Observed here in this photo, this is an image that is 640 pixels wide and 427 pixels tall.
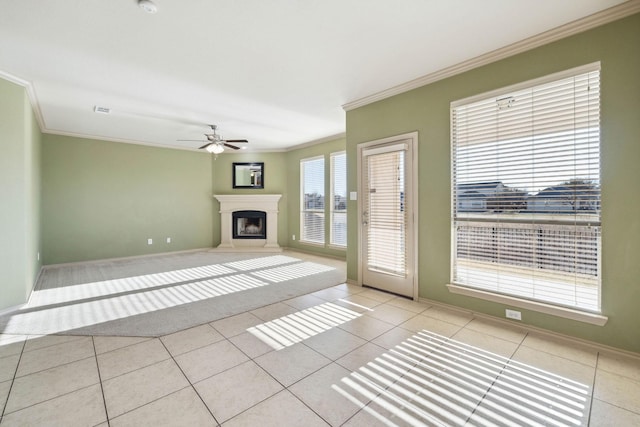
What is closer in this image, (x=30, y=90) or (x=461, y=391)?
(x=461, y=391)

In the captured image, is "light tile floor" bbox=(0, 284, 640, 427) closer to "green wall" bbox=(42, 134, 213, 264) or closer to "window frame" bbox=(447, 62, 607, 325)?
"window frame" bbox=(447, 62, 607, 325)

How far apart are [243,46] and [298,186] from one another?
4657mm

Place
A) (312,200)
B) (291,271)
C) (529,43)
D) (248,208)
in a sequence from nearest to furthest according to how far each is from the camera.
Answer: (529,43) → (291,271) → (312,200) → (248,208)

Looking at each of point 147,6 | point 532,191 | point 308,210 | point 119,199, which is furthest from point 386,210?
point 119,199

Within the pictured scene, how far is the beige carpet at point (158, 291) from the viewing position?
2.92 metres

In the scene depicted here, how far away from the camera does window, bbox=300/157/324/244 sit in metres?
6.77

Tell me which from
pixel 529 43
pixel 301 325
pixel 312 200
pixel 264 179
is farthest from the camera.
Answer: pixel 264 179

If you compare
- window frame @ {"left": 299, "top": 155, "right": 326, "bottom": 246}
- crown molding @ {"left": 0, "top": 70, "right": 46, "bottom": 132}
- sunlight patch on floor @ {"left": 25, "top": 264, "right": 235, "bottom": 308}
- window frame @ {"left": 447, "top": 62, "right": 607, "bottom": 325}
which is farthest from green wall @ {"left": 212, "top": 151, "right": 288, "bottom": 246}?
window frame @ {"left": 447, "top": 62, "right": 607, "bottom": 325}

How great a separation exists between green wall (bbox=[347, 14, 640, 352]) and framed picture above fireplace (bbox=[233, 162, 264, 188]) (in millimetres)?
5174

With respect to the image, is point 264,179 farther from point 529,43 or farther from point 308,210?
point 529,43

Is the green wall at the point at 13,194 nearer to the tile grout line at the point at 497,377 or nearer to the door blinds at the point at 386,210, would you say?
the door blinds at the point at 386,210

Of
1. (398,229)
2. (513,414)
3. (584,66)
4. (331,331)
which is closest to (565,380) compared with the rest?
(513,414)

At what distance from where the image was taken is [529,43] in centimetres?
262

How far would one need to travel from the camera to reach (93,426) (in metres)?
1.55
